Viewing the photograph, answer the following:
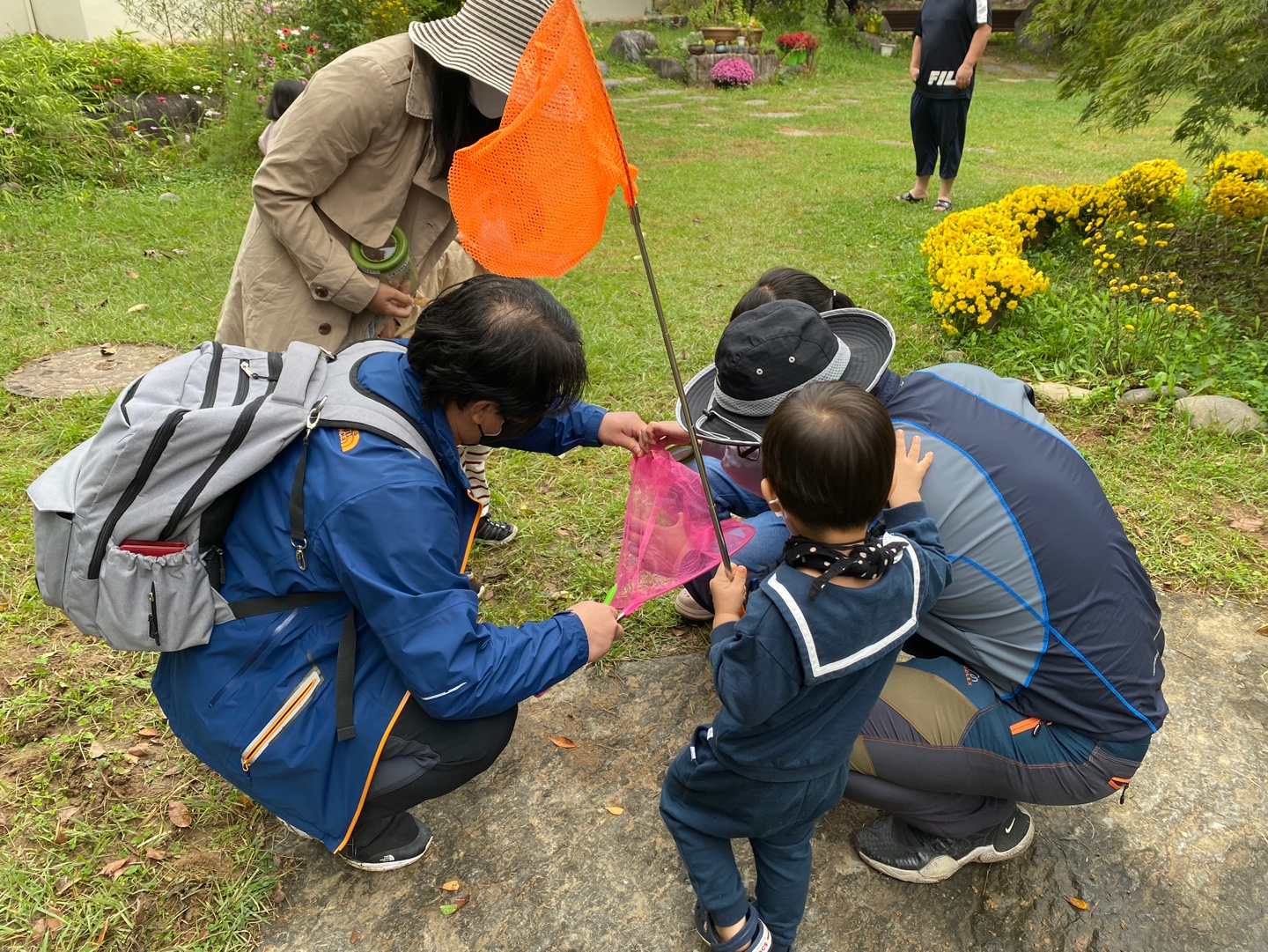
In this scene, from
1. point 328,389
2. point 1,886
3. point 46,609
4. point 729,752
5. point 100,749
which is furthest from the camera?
point 46,609

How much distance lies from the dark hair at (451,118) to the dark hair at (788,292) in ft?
2.96

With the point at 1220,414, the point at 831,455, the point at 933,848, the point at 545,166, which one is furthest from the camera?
the point at 1220,414

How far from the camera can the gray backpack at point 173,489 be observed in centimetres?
155

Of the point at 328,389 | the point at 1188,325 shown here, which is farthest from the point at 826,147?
the point at 328,389

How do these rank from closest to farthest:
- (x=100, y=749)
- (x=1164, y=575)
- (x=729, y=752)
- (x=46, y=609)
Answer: (x=729, y=752), (x=100, y=749), (x=46, y=609), (x=1164, y=575)

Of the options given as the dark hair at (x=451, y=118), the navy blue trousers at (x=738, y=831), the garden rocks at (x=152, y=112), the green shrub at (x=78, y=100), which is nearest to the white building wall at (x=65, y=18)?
the green shrub at (x=78, y=100)

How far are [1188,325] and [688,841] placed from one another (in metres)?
4.16

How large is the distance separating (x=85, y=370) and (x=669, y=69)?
12.7 metres

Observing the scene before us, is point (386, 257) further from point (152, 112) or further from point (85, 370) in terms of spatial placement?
point (152, 112)

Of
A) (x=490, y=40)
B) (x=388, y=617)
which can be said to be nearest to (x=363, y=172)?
(x=490, y=40)

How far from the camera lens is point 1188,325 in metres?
4.45

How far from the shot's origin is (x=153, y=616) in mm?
1638

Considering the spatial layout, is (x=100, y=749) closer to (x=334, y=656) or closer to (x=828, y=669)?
(x=334, y=656)

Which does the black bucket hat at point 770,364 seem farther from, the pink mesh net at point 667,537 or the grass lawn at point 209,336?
the grass lawn at point 209,336
